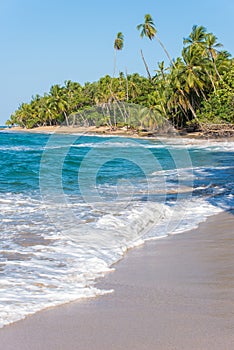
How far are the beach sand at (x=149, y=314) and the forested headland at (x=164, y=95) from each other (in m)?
35.5

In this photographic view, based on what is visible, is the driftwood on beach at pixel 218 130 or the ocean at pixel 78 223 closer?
the ocean at pixel 78 223

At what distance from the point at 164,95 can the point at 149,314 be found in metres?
47.2

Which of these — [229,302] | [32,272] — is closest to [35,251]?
[32,272]

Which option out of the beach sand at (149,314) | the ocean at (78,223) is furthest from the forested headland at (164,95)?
the beach sand at (149,314)

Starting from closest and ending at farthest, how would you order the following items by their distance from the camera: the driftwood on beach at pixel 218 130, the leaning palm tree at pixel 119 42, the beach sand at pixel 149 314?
1. the beach sand at pixel 149 314
2. the driftwood on beach at pixel 218 130
3. the leaning palm tree at pixel 119 42

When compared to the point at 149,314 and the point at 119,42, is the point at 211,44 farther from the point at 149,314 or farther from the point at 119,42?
the point at 149,314

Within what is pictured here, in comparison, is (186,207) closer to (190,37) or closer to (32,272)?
(32,272)

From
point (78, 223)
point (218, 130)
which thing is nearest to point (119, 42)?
point (218, 130)

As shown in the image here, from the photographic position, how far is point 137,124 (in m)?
58.5

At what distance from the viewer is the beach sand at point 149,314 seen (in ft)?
9.80

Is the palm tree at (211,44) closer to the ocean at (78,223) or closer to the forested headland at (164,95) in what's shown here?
the forested headland at (164,95)

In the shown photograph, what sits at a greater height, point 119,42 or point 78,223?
point 119,42

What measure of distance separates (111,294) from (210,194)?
704 centimetres

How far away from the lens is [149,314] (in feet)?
11.4
